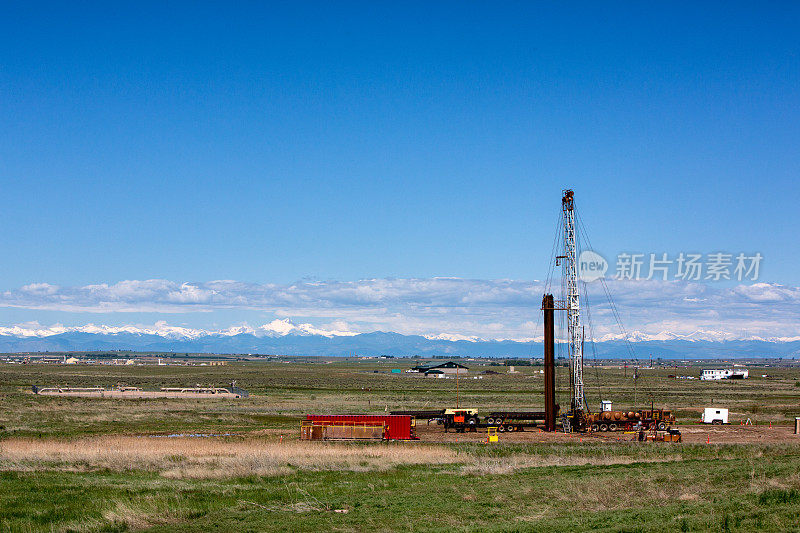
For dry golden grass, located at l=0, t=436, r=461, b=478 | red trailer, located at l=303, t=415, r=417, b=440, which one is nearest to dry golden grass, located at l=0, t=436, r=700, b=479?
dry golden grass, located at l=0, t=436, r=461, b=478

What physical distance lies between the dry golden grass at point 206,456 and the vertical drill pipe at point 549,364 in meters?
15.9

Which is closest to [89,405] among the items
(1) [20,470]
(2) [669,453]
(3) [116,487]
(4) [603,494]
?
(1) [20,470]

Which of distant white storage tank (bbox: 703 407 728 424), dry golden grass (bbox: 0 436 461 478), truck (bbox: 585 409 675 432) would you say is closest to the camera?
dry golden grass (bbox: 0 436 461 478)

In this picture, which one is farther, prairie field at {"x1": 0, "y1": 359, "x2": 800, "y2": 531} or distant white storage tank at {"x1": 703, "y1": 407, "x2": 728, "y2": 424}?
distant white storage tank at {"x1": 703, "y1": 407, "x2": 728, "y2": 424}

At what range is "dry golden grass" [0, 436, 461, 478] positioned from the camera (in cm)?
3453

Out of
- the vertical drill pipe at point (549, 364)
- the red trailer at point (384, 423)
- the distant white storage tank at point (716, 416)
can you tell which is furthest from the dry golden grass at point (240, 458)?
the distant white storage tank at point (716, 416)

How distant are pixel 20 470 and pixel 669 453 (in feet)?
107

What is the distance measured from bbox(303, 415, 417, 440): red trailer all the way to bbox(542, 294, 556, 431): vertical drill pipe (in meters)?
11.6

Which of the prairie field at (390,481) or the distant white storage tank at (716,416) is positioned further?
the distant white storage tank at (716,416)

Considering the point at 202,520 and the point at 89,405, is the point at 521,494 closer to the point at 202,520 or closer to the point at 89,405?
the point at 202,520

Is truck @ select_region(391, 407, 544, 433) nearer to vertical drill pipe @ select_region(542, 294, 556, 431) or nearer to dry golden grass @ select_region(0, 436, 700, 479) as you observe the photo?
vertical drill pipe @ select_region(542, 294, 556, 431)

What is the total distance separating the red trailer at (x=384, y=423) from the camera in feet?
172

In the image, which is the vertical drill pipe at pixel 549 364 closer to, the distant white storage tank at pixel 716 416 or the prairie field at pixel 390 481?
the prairie field at pixel 390 481

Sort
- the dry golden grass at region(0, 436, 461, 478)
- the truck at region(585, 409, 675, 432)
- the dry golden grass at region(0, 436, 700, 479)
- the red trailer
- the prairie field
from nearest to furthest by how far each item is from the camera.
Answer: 1. the prairie field
2. the dry golden grass at region(0, 436, 700, 479)
3. the dry golden grass at region(0, 436, 461, 478)
4. the red trailer
5. the truck at region(585, 409, 675, 432)
